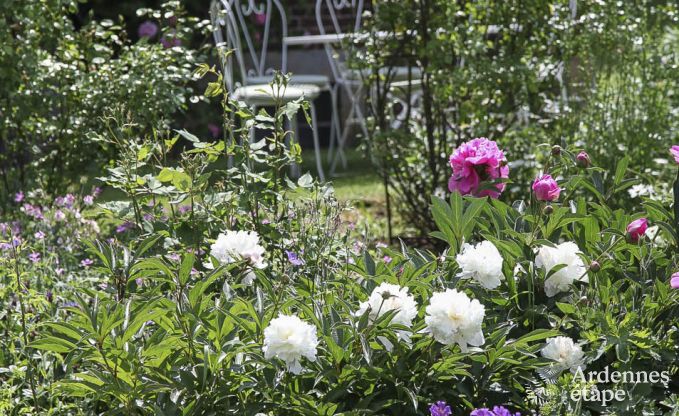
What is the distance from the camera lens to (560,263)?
188 cm

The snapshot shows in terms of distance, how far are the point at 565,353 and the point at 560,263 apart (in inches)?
7.5

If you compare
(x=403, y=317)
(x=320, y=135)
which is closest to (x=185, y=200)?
(x=403, y=317)

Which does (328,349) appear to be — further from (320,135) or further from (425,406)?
(320,135)

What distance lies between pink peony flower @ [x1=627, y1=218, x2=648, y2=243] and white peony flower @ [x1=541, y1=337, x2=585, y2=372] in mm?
282

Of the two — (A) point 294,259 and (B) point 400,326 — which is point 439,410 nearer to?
(B) point 400,326

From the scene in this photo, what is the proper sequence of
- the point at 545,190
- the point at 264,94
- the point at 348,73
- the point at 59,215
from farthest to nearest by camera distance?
the point at 348,73 < the point at 264,94 < the point at 59,215 < the point at 545,190

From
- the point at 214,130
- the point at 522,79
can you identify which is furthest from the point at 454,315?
the point at 214,130

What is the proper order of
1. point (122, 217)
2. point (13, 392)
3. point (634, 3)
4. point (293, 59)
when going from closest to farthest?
point (13, 392)
point (122, 217)
point (634, 3)
point (293, 59)

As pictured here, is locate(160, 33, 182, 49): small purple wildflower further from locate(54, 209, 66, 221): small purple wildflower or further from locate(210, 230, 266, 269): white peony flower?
locate(210, 230, 266, 269): white peony flower

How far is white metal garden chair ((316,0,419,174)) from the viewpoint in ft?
14.3

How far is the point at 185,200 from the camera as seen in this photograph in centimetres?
229

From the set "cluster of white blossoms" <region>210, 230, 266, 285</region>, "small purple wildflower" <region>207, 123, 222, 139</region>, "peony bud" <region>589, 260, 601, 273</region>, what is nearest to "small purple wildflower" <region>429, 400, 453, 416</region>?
"peony bud" <region>589, 260, 601, 273</region>

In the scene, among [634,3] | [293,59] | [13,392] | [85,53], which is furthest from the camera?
[293,59]

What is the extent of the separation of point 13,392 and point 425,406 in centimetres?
97
